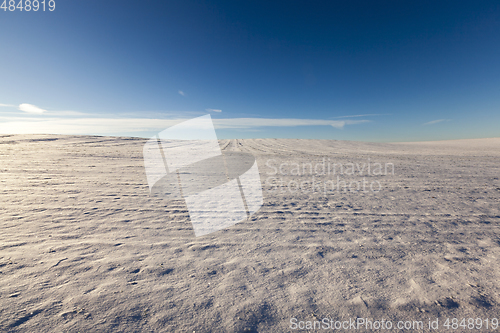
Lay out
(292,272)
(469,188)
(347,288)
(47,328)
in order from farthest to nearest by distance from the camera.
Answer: (469,188) → (292,272) → (347,288) → (47,328)

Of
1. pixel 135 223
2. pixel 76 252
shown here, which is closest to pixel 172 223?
pixel 135 223

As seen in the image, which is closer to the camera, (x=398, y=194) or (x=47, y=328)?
(x=47, y=328)

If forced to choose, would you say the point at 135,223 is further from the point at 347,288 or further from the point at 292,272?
the point at 347,288

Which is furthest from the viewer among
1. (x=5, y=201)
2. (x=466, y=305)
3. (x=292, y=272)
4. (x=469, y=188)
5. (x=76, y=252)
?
(x=469, y=188)

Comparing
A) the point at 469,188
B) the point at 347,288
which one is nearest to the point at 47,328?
the point at 347,288

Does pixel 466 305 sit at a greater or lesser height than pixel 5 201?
lesser

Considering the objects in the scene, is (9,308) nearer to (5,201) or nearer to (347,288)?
(347,288)
